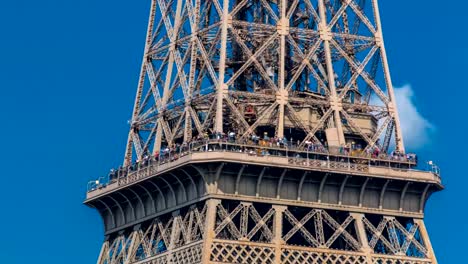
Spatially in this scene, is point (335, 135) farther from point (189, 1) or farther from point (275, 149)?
point (189, 1)

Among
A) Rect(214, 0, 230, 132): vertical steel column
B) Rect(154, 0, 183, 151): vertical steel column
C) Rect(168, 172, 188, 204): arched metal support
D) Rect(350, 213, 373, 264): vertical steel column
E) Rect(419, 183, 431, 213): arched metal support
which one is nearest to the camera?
Rect(168, 172, 188, 204): arched metal support

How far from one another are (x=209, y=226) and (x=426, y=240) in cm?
1506

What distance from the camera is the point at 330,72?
137875 millimetres

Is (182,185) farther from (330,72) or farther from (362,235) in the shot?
(330,72)

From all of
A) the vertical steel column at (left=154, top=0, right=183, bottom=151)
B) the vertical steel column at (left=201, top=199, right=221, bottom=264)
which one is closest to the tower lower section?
the vertical steel column at (left=201, top=199, right=221, bottom=264)

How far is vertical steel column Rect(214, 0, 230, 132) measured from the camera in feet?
435

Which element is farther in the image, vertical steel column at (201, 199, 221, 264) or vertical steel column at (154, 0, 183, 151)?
vertical steel column at (154, 0, 183, 151)

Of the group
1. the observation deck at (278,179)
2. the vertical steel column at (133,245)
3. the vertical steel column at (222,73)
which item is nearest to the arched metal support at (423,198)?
the observation deck at (278,179)

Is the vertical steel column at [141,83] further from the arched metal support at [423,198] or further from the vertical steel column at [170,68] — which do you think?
the arched metal support at [423,198]

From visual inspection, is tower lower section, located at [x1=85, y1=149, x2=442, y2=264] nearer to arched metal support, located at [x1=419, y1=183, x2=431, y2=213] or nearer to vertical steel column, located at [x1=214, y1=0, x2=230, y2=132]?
arched metal support, located at [x1=419, y1=183, x2=431, y2=213]

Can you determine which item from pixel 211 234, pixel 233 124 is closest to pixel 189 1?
pixel 233 124

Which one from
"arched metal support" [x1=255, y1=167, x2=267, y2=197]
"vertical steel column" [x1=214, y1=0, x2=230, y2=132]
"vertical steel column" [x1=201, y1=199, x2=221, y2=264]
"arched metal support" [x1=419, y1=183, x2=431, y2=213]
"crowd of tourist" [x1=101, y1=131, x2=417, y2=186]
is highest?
"vertical steel column" [x1=214, y1=0, x2=230, y2=132]

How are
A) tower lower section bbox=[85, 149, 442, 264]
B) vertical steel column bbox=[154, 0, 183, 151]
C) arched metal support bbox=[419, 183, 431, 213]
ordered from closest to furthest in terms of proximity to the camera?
1. tower lower section bbox=[85, 149, 442, 264]
2. arched metal support bbox=[419, 183, 431, 213]
3. vertical steel column bbox=[154, 0, 183, 151]

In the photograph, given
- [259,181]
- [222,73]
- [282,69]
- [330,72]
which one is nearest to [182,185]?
[259,181]
